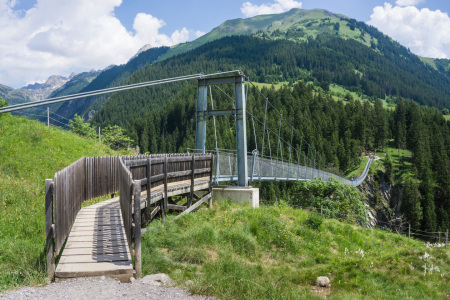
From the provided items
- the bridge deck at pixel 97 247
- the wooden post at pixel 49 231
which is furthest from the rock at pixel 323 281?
the wooden post at pixel 49 231

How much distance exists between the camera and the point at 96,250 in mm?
5113

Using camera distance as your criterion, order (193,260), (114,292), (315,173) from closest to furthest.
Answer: (114,292) → (193,260) → (315,173)

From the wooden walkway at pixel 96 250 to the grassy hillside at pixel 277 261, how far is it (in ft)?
1.94

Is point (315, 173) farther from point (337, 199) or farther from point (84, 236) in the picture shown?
point (84, 236)

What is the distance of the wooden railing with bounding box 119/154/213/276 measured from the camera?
496 cm

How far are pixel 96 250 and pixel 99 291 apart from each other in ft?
4.46

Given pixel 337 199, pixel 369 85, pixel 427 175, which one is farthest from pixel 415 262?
pixel 369 85

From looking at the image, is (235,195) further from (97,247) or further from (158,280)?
(158,280)

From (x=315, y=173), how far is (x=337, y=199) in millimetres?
5274

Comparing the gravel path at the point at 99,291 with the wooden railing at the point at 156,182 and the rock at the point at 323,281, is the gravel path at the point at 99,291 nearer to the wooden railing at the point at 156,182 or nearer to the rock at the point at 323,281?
the wooden railing at the point at 156,182

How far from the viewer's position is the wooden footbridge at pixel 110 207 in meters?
4.44

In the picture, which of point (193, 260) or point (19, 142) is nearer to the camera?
point (193, 260)

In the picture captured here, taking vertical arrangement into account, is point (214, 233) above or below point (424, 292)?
above

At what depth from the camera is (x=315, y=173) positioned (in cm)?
3103
